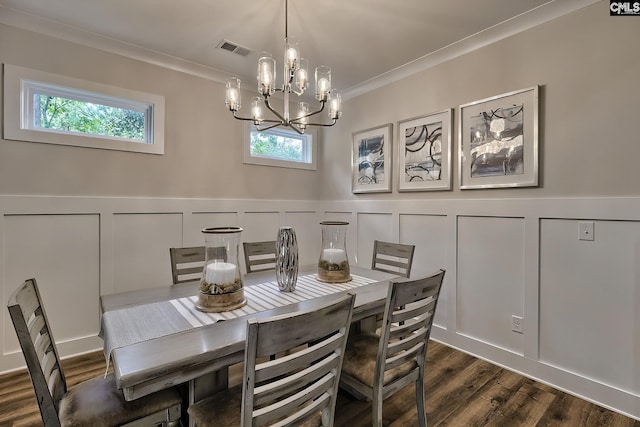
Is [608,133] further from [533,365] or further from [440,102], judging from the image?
[533,365]

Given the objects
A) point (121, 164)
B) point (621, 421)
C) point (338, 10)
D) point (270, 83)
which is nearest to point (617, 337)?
point (621, 421)

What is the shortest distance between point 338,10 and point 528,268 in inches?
89.7

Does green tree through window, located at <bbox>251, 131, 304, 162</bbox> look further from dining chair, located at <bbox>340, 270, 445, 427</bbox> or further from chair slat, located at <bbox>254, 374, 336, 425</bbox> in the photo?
chair slat, located at <bbox>254, 374, 336, 425</bbox>

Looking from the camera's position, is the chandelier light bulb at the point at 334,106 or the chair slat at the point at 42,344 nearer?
the chair slat at the point at 42,344

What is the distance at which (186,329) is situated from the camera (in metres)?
1.25

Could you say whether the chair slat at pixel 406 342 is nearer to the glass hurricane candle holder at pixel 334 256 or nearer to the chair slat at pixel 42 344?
the glass hurricane candle holder at pixel 334 256

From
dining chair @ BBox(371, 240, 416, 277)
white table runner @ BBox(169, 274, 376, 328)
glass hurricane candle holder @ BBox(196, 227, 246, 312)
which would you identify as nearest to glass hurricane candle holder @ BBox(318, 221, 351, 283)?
white table runner @ BBox(169, 274, 376, 328)

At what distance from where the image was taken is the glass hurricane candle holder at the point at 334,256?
2021 mm

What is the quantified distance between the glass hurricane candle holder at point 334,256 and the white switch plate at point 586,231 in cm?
153

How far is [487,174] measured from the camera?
2451 mm

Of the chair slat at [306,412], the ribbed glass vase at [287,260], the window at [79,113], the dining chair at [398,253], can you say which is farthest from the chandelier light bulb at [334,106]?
the window at [79,113]

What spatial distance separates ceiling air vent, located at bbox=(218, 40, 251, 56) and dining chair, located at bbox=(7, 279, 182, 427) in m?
2.16

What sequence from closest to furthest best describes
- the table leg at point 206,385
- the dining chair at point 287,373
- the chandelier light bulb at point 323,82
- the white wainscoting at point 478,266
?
the dining chair at point 287,373, the table leg at point 206,385, the chandelier light bulb at point 323,82, the white wainscoting at point 478,266

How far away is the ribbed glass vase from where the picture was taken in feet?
5.86
